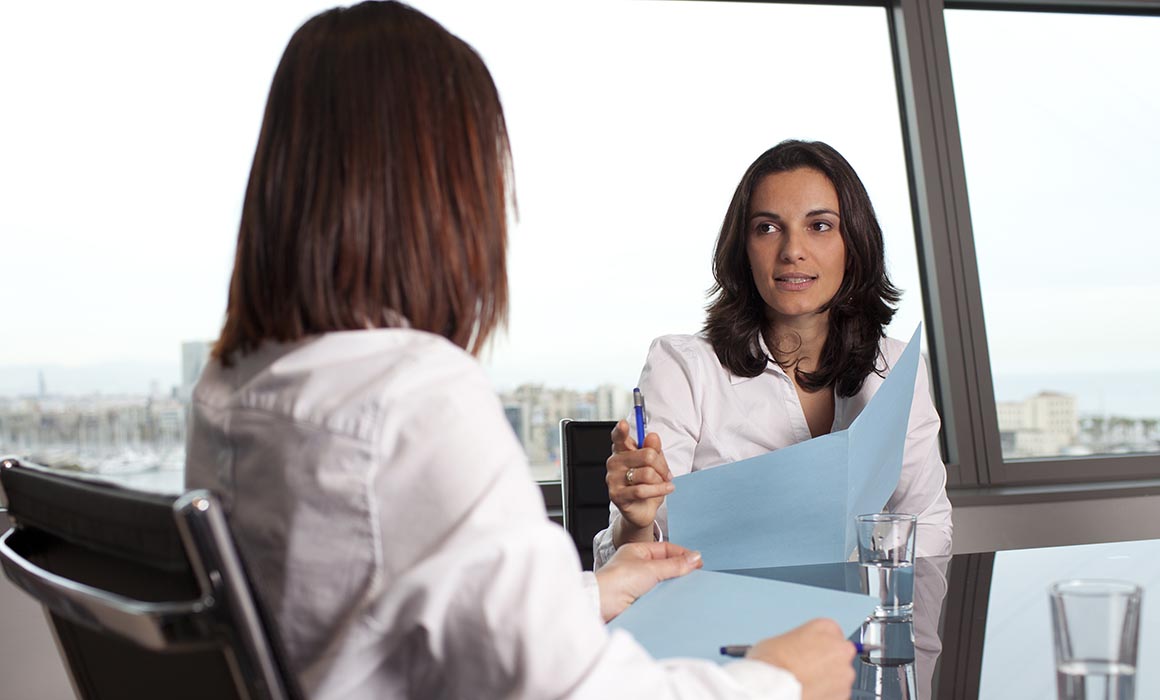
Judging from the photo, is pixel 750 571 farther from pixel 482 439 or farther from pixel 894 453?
pixel 482 439

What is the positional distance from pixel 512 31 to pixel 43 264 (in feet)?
4.82

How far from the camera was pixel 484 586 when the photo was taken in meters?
0.60

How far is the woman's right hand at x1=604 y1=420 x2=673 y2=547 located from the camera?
1.41 metres

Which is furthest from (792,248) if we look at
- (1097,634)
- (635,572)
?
(1097,634)

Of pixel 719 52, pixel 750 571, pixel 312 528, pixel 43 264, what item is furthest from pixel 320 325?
pixel 719 52

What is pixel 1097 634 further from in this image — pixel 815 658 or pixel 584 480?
pixel 584 480

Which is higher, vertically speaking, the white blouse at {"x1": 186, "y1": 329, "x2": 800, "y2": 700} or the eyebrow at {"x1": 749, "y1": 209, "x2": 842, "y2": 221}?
the eyebrow at {"x1": 749, "y1": 209, "x2": 842, "y2": 221}

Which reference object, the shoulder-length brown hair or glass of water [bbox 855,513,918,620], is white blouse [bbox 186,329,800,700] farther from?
glass of water [bbox 855,513,918,620]

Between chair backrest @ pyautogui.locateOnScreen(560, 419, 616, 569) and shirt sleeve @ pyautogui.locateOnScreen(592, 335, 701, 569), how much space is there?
0.16 metres

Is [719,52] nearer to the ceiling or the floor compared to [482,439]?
nearer to the ceiling

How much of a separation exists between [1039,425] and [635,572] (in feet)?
8.40

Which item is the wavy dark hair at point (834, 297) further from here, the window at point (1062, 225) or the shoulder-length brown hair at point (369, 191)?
the window at point (1062, 225)

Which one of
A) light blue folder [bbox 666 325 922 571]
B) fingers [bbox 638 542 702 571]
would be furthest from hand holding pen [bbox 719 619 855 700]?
light blue folder [bbox 666 325 922 571]

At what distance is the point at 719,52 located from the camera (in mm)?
3176
